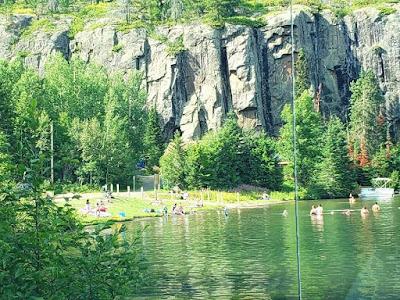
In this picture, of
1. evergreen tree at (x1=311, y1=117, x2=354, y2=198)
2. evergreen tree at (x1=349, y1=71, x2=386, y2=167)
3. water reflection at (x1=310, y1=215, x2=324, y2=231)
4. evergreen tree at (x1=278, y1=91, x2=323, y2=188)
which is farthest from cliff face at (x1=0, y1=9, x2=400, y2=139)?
water reflection at (x1=310, y1=215, x2=324, y2=231)

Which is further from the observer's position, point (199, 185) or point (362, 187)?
point (362, 187)

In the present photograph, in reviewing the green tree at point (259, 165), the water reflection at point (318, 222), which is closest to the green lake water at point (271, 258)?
the water reflection at point (318, 222)

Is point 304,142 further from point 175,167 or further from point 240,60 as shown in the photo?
Result: point 240,60

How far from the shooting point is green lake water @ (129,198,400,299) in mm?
22203

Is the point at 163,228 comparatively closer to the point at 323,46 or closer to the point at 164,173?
the point at 164,173

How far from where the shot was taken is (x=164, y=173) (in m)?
71.3

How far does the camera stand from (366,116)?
93.8 meters

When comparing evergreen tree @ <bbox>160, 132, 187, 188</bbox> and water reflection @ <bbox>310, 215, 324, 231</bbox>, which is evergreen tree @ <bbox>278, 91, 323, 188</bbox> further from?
water reflection @ <bbox>310, 215, 324, 231</bbox>

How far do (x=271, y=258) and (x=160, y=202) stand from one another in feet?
103

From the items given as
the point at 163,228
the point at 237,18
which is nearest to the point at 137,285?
the point at 163,228

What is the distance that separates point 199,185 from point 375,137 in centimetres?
3374

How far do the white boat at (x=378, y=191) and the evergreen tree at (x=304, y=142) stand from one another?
261 inches

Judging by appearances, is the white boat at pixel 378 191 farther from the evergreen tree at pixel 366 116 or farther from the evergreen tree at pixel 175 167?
the evergreen tree at pixel 175 167

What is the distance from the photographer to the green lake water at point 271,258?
22.2 metres
